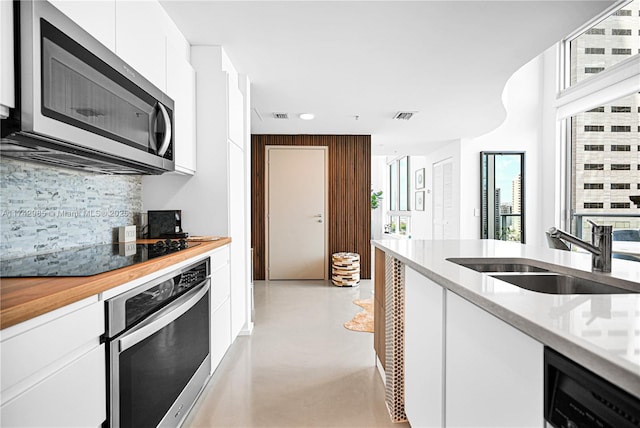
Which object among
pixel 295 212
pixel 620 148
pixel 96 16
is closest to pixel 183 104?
pixel 96 16

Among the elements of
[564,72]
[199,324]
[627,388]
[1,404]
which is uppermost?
[564,72]

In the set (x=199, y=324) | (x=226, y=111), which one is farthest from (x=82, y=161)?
(x=226, y=111)

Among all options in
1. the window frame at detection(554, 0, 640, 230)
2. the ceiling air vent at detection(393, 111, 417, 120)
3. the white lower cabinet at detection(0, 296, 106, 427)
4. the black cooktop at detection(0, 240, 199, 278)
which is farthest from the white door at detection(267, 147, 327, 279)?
the white lower cabinet at detection(0, 296, 106, 427)

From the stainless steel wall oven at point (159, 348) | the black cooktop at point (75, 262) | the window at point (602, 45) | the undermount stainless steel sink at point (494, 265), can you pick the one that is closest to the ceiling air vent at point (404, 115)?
the window at point (602, 45)

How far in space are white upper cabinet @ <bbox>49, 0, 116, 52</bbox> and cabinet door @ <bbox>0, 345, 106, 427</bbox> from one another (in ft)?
3.67

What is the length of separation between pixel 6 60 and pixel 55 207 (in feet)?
2.91

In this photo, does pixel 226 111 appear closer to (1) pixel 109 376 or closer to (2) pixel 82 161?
(2) pixel 82 161

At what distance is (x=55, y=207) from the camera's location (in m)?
1.80

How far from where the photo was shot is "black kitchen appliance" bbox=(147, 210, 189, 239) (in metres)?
2.60

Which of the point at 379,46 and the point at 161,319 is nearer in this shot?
the point at 161,319

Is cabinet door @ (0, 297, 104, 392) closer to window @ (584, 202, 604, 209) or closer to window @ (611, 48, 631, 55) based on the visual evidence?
window @ (611, 48, 631, 55)

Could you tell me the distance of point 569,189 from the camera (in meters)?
5.73

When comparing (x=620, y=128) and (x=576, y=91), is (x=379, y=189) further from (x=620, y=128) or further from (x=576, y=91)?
(x=620, y=128)

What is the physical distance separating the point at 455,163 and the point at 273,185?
122 inches
